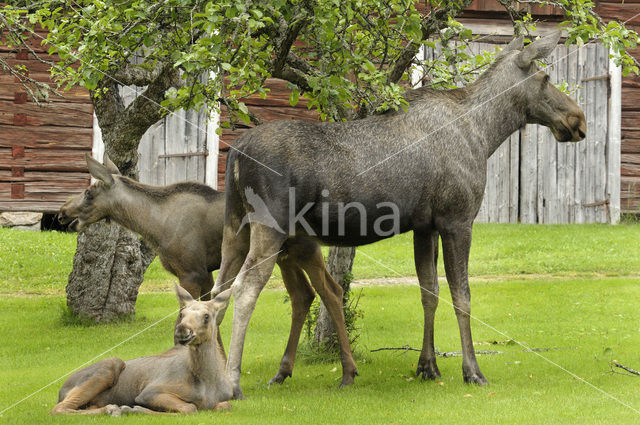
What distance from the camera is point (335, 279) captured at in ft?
31.5

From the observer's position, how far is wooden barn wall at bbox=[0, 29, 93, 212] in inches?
736

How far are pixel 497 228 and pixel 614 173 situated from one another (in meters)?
3.10

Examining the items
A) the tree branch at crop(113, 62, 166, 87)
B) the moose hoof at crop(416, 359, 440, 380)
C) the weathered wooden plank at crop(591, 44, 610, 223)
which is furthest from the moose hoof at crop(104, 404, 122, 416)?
the weathered wooden plank at crop(591, 44, 610, 223)

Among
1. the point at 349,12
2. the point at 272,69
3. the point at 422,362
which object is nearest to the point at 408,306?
the point at 422,362

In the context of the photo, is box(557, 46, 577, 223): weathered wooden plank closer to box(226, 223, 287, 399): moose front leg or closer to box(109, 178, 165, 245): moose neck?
box(109, 178, 165, 245): moose neck

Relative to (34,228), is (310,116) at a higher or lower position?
higher

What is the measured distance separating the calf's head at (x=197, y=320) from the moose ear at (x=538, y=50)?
3.67m

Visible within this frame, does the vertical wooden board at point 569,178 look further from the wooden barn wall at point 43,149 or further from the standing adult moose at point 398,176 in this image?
the standing adult moose at point 398,176

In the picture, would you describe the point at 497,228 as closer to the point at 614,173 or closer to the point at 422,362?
the point at 614,173

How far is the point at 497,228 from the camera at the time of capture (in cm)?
1895

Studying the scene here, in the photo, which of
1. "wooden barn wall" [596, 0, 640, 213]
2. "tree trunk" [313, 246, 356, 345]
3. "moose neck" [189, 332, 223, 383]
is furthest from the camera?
"wooden barn wall" [596, 0, 640, 213]

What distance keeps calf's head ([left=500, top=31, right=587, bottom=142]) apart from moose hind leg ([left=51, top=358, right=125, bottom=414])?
4.48m

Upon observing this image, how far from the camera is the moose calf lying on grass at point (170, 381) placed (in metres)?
6.74

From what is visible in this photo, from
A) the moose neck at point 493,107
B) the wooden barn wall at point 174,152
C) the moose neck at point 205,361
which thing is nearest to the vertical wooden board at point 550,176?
the wooden barn wall at point 174,152
